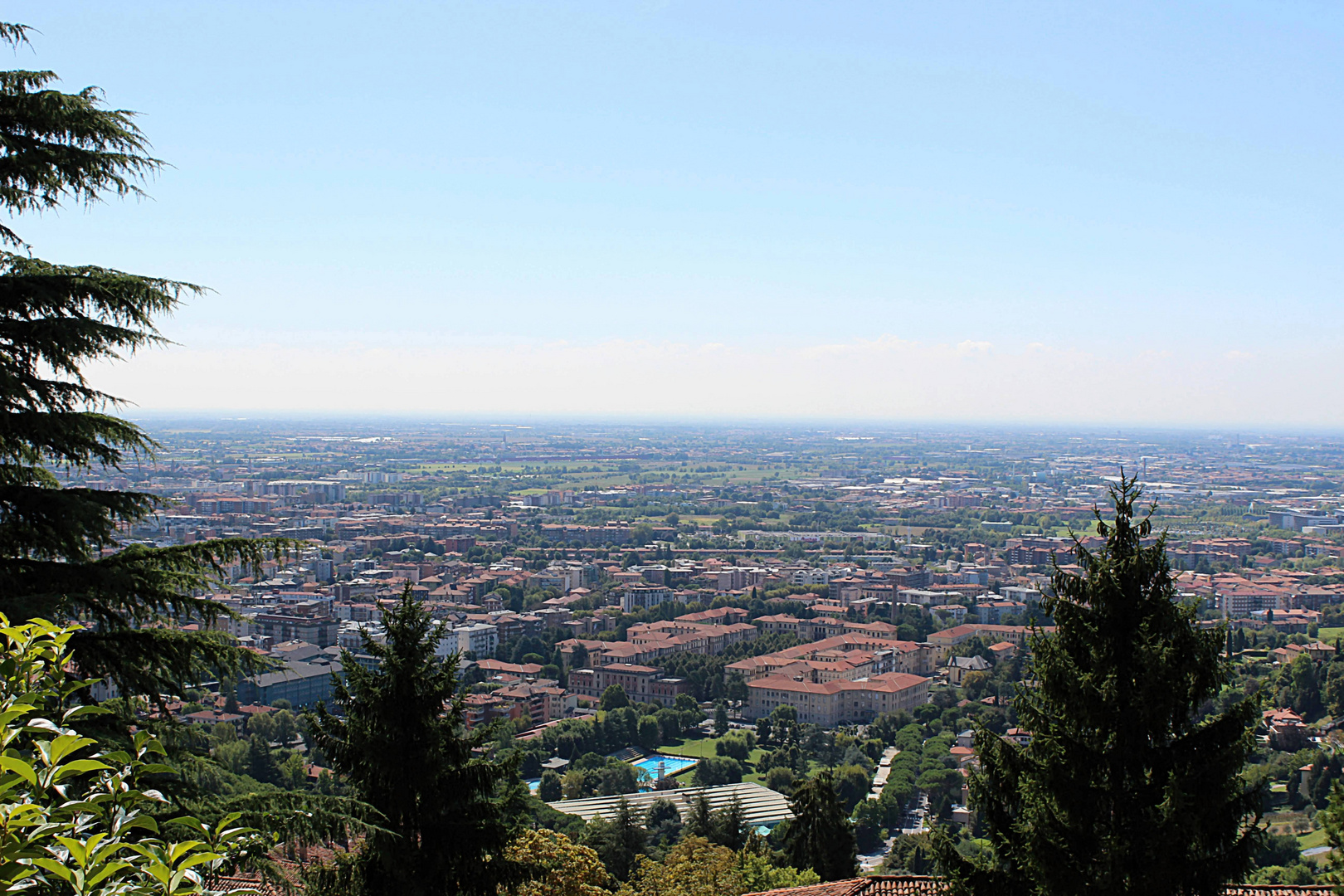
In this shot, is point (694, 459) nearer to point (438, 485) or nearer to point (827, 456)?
point (827, 456)

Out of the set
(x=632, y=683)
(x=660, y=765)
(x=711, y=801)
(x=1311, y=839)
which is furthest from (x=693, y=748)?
(x=1311, y=839)

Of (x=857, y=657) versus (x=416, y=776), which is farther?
(x=857, y=657)

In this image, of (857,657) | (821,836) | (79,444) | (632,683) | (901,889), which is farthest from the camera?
(857,657)

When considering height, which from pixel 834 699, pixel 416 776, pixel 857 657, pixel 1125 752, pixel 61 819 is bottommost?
pixel 834 699

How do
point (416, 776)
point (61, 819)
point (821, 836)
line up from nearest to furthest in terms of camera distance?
point (61, 819) < point (416, 776) < point (821, 836)

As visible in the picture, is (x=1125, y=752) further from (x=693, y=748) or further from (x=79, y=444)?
(x=693, y=748)

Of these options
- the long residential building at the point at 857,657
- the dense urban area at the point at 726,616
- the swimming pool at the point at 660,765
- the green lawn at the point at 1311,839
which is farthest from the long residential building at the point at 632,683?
the green lawn at the point at 1311,839
